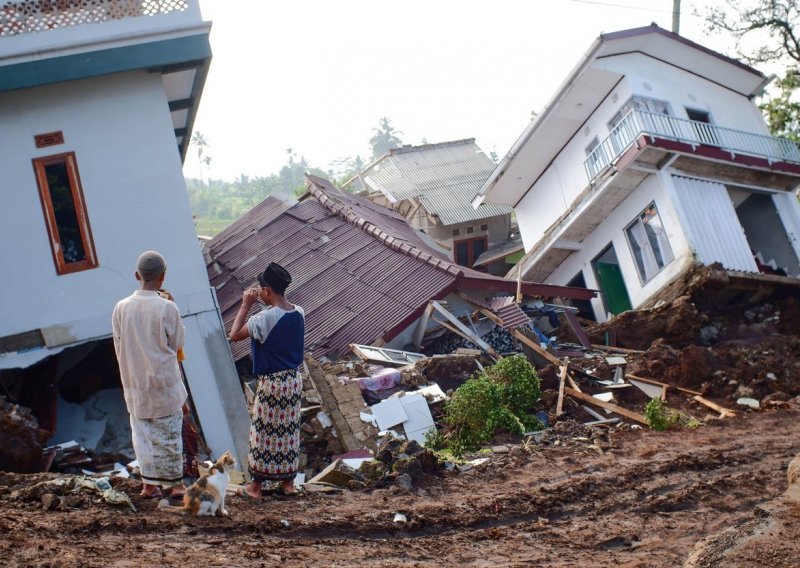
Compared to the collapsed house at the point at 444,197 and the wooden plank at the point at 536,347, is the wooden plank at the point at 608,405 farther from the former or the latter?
Answer: the collapsed house at the point at 444,197

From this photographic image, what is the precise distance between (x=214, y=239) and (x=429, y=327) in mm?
9890

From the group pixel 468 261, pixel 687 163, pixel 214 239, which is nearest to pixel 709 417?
pixel 687 163

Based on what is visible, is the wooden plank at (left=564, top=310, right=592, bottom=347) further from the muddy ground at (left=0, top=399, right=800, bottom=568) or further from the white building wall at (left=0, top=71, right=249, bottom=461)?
the white building wall at (left=0, top=71, right=249, bottom=461)

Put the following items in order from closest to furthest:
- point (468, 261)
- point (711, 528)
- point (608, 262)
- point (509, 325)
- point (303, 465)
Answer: point (711, 528) → point (303, 465) → point (509, 325) → point (608, 262) → point (468, 261)

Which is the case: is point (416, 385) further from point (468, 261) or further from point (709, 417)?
point (468, 261)

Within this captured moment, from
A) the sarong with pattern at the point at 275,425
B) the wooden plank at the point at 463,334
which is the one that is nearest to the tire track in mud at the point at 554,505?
the sarong with pattern at the point at 275,425

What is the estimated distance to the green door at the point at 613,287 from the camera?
73.0 feet

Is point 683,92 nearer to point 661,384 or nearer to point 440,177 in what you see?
point 661,384

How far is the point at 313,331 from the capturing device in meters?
14.7

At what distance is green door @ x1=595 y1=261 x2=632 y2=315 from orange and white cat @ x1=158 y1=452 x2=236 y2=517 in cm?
1812

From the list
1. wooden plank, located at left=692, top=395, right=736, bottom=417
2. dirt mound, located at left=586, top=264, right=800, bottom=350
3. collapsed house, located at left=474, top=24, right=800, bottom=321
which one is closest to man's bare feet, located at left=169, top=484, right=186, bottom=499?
wooden plank, located at left=692, top=395, right=736, bottom=417

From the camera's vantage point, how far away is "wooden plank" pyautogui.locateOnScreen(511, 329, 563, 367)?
1405cm

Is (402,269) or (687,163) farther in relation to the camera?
(687,163)

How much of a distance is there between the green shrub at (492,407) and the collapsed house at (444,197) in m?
17.2
